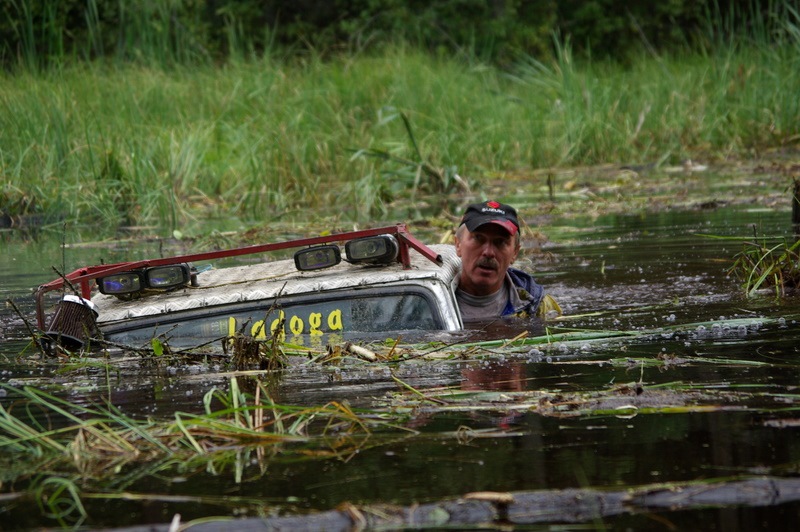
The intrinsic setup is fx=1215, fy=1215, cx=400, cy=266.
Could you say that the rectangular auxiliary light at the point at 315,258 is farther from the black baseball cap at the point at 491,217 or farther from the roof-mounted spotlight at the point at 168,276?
the black baseball cap at the point at 491,217

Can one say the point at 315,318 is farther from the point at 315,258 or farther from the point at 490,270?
the point at 490,270

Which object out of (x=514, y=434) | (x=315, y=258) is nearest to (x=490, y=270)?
(x=315, y=258)

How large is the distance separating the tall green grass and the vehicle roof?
5565 mm

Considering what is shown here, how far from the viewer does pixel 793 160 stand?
615 inches

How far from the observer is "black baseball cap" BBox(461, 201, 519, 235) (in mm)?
6992

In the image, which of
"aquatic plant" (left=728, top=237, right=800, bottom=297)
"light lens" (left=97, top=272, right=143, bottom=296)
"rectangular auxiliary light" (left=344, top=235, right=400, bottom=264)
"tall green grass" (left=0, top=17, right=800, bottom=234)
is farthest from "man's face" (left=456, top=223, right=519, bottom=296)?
"tall green grass" (left=0, top=17, right=800, bottom=234)

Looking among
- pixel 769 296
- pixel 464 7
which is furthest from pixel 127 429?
pixel 464 7

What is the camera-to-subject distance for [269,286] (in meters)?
5.95

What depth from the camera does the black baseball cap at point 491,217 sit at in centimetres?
699

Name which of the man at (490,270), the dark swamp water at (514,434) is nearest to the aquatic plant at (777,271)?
the dark swamp water at (514,434)

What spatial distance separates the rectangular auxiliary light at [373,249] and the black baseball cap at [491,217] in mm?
1071

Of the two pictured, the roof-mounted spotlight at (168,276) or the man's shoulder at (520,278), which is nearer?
the roof-mounted spotlight at (168,276)

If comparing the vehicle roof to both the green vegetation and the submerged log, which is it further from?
the submerged log

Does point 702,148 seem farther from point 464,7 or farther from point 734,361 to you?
point 464,7
